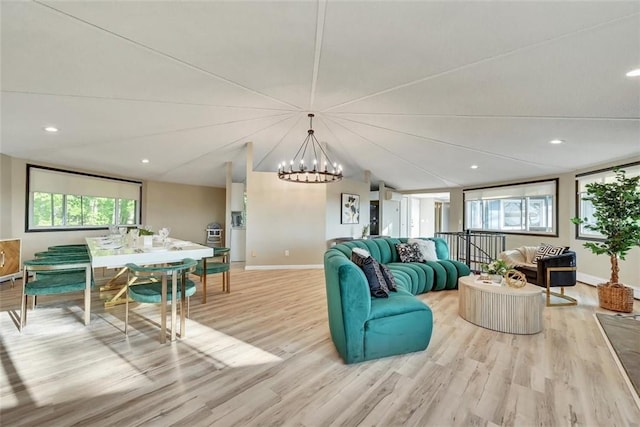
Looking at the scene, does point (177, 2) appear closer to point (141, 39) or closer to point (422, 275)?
point (141, 39)

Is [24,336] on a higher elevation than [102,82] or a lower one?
lower

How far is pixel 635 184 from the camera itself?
3.53 m

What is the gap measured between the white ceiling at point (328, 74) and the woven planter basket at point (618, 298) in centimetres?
201

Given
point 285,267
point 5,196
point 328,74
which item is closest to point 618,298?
point 328,74

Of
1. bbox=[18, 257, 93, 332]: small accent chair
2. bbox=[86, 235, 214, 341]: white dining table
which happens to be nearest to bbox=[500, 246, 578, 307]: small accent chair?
bbox=[86, 235, 214, 341]: white dining table

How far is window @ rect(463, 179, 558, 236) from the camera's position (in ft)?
20.3

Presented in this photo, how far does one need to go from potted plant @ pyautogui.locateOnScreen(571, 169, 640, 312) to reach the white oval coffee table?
1586 millimetres

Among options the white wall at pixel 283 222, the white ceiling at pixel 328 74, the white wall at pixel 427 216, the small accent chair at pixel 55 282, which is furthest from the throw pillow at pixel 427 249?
the white wall at pixel 427 216

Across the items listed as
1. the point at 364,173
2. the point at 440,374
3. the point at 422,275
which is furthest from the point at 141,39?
the point at 364,173

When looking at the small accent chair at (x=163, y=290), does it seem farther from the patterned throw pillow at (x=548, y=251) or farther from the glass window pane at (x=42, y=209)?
the patterned throw pillow at (x=548, y=251)

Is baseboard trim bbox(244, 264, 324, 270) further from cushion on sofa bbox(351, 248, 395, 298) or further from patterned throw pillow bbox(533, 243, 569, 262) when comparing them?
patterned throw pillow bbox(533, 243, 569, 262)

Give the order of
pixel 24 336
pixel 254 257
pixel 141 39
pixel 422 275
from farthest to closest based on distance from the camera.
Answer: pixel 254 257 → pixel 422 275 → pixel 24 336 → pixel 141 39

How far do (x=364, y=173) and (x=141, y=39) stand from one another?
6524 millimetres

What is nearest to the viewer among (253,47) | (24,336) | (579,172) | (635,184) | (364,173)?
(253,47)
